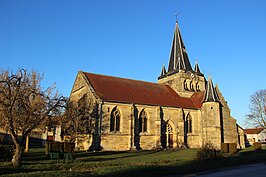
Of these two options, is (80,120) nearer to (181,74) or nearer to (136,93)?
(136,93)

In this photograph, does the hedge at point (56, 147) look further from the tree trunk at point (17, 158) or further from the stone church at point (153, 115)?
the tree trunk at point (17, 158)

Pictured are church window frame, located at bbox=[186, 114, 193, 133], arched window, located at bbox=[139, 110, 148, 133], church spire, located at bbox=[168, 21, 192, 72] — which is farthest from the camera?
church spire, located at bbox=[168, 21, 192, 72]

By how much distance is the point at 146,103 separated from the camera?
33312mm

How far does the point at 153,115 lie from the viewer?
33.8m

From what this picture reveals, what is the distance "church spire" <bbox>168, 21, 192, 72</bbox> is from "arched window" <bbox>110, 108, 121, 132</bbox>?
695 inches

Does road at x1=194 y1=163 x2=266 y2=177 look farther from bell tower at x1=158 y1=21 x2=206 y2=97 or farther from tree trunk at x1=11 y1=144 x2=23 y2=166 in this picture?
bell tower at x1=158 y1=21 x2=206 y2=97

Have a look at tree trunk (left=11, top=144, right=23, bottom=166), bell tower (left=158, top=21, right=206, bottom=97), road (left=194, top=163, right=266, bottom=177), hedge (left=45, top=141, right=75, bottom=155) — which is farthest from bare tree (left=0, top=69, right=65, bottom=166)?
bell tower (left=158, top=21, right=206, bottom=97)

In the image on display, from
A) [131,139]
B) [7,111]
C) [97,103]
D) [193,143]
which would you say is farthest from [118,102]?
[7,111]

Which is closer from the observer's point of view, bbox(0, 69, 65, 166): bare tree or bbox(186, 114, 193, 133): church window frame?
bbox(0, 69, 65, 166): bare tree

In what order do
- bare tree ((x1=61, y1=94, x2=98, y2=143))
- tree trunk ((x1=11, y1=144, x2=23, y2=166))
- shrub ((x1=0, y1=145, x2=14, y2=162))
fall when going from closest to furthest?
tree trunk ((x1=11, y1=144, x2=23, y2=166))
shrub ((x1=0, y1=145, x2=14, y2=162))
bare tree ((x1=61, y1=94, x2=98, y2=143))

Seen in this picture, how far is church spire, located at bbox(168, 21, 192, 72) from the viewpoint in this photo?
147 feet

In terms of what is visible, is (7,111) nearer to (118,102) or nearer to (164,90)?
(118,102)

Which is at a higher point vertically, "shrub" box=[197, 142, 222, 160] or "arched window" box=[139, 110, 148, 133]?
"arched window" box=[139, 110, 148, 133]

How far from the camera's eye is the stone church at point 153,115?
99.3 ft
